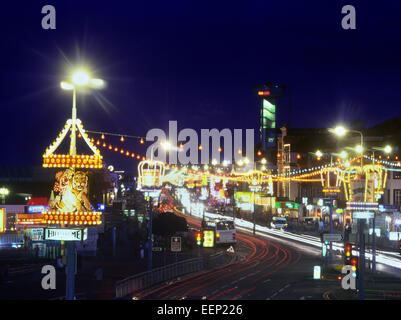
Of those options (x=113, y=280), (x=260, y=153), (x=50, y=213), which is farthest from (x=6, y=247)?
(x=260, y=153)

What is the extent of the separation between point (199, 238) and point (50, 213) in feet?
73.0

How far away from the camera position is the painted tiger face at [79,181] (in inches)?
822

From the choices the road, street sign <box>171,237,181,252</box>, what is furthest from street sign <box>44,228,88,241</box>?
street sign <box>171,237,181,252</box>

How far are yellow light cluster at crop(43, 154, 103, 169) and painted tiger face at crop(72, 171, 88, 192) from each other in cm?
60

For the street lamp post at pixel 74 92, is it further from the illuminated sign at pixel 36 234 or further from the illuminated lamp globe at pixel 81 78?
the illuminated sign at pixel 36 234

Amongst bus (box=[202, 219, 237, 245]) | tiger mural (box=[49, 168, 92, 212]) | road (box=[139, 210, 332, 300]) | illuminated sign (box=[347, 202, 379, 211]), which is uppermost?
tiger mural (box=[49, 168, 92, 212])

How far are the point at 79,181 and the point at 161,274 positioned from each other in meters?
15.7

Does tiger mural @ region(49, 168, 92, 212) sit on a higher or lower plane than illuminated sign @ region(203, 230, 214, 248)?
higher

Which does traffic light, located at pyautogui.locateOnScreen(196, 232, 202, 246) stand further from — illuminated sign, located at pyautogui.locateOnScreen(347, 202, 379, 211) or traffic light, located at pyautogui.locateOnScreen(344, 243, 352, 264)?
illuminated sign, located at pyautogui.locateOnScreen(347, 202, 379, 211)

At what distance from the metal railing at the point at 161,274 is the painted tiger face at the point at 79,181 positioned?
30.6ft

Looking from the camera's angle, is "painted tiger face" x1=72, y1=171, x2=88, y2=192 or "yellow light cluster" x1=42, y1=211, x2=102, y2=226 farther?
"painted tiger face" x1=72, y1=171, x2=88, y2=192

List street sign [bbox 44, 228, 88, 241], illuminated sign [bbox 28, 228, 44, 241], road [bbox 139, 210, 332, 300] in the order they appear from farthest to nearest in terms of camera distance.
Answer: illuminated sign [bbox 28, 228, 44, 241] → road [bbox 139, 210, 332, 300] → street sign [bbox 44, 228, 88, 241]

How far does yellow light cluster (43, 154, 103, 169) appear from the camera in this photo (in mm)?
20359
